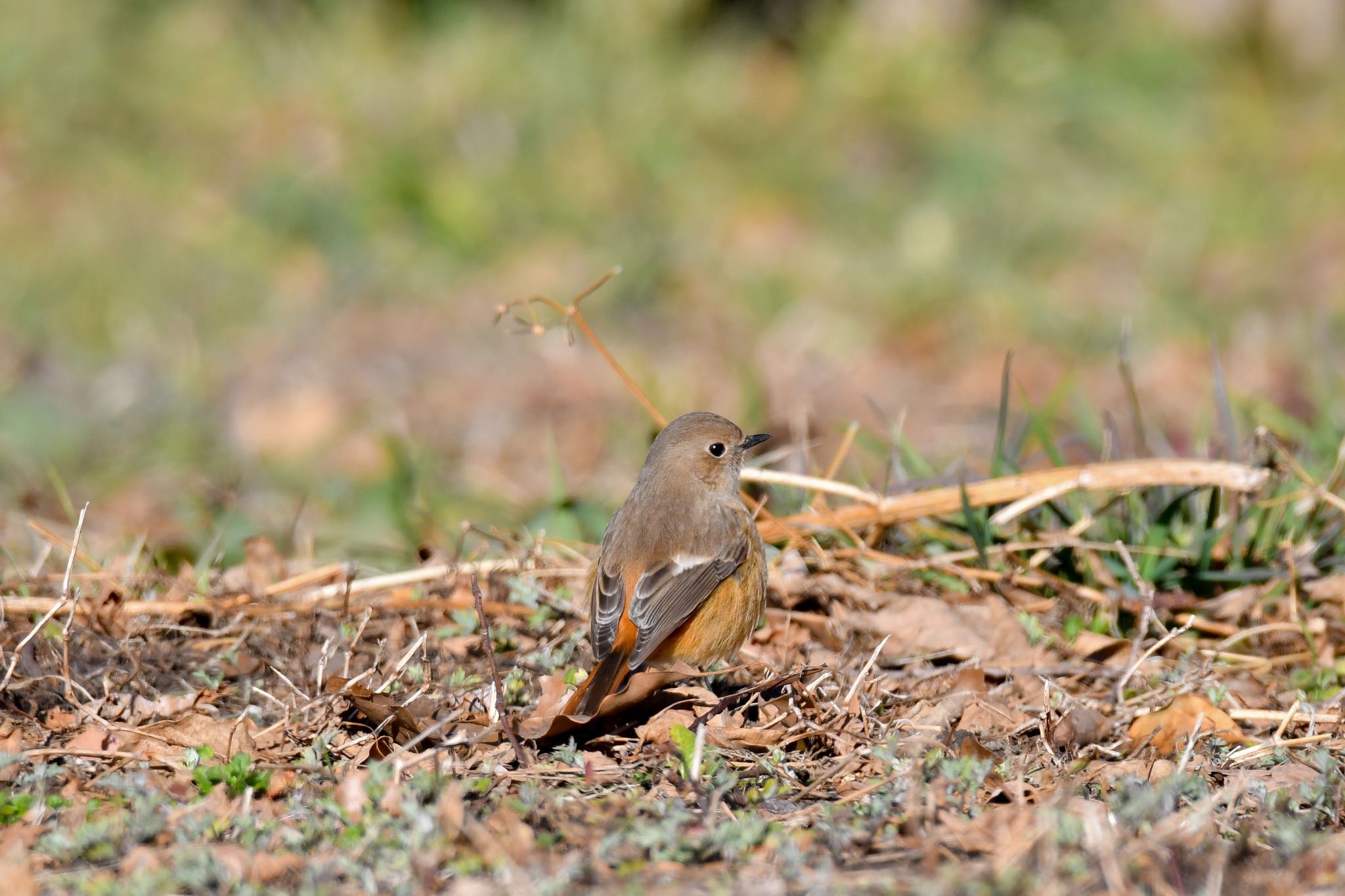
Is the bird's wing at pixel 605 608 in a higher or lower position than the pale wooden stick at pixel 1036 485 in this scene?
lower

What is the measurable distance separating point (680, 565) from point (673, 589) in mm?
127

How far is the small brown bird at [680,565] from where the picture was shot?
3.90m

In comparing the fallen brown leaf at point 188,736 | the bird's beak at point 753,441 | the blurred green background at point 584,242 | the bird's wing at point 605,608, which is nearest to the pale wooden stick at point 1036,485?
the bird's beak at point 753,441

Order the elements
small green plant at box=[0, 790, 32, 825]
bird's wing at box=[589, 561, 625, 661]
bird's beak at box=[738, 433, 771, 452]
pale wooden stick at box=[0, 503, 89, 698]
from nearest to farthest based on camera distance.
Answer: small green plant at box=[0, 790, 32, 825]
pale wooden stick at box=[0, 503, 89, 698]
bird's wing at box=[589, 561, 625, 661]
bird's beak at box=[738, 433, 771, 452]

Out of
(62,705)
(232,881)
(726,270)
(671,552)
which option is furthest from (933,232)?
(232,881)

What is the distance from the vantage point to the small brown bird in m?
3.90

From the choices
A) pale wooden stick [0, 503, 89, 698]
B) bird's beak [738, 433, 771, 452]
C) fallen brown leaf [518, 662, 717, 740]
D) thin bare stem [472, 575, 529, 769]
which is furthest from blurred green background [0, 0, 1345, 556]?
thin bare stem [472, 575, 529, 769]

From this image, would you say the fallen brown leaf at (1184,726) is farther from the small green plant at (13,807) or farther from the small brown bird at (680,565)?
the small green plant at (13,807)

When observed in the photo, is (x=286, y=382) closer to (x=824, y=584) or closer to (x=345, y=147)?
(x=345, y=147)

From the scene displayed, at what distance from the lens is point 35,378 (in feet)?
29.2

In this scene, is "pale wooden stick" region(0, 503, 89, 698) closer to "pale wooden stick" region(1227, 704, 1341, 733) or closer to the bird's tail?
the bird's tail

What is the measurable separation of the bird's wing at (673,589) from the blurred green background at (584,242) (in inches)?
43.3

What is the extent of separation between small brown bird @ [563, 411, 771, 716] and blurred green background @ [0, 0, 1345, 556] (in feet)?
2.19

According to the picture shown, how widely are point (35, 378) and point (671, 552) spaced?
20.4 ft
